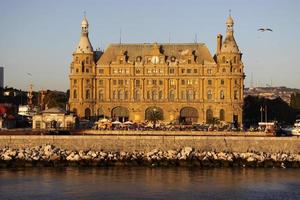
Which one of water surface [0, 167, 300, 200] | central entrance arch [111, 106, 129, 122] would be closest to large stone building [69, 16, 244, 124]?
central entrance arch [111, 106, 129, 122]

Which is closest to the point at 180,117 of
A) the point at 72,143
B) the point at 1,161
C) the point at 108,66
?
the point at 108,66

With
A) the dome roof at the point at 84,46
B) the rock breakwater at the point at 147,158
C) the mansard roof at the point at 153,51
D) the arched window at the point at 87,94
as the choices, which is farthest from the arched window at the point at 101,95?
the rock breakwater at the point at 147,158

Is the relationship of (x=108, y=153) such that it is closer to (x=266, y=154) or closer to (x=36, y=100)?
(x=266, y=154)

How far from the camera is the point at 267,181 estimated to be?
60.6 m

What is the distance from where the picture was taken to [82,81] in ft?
376

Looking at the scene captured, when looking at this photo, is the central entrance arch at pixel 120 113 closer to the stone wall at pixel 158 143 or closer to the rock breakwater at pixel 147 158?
the stone wall at pixel 158 143

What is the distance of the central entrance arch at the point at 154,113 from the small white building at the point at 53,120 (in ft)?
55.8

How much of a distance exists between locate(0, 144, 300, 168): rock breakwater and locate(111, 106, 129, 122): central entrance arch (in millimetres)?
40820

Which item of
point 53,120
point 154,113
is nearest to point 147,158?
point 53,120

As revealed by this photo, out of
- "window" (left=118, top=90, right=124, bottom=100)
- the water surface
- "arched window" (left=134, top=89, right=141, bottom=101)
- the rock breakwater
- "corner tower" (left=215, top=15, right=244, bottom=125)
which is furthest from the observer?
"window" (left=118, top=90, right=124, bottom=100)

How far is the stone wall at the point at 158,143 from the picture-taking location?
74.7 meters

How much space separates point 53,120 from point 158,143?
83.6ft

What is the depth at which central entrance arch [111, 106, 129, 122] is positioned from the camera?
11400 centimetres

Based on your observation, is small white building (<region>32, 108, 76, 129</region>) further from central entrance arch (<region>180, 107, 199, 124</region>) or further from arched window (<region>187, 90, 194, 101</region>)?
arched window (<region>187, 90, 194, 101</region>)
